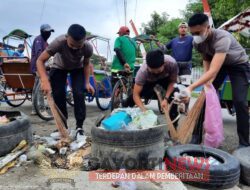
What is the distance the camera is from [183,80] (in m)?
6.96

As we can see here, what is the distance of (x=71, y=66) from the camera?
4594mm

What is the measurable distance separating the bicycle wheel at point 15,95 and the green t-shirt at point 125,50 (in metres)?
2.29

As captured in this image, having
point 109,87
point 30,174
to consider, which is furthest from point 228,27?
point 30,174

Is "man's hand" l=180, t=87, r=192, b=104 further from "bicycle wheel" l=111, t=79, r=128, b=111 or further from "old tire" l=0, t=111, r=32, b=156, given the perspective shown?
"bicycle wheel" l=111, t=79, r=128, b=111

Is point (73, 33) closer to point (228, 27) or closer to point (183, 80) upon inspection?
point (183, 80)

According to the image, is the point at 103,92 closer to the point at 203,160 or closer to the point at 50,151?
the point at 50,151

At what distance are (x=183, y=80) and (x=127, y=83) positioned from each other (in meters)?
1.23

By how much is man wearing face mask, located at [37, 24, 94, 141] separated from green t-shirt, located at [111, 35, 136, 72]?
8.03ft

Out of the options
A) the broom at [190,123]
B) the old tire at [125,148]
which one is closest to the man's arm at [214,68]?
the broom at [190,123]

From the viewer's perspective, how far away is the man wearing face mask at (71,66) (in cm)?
418

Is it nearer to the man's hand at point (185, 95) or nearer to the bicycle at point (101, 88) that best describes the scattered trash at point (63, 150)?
the man's hand at point (185, 95)

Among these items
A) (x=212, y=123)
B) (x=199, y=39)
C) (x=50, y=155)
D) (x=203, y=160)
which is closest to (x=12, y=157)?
(x=50, y=155)

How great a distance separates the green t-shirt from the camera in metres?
7.16

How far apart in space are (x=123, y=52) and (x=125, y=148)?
13.8 feet
